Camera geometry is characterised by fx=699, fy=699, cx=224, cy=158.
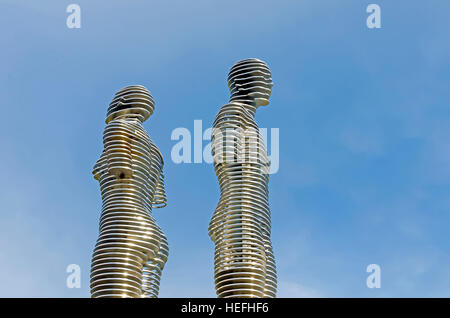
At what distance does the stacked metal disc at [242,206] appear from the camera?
29.4 m

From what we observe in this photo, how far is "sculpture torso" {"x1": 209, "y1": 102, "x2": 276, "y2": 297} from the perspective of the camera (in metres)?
29.4

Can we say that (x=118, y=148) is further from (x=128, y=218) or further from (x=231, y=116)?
(x=231, y=116)

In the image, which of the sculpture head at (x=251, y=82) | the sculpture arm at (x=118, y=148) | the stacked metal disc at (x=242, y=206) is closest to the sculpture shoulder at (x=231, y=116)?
the stacked metal disc at (x=242, y=206)

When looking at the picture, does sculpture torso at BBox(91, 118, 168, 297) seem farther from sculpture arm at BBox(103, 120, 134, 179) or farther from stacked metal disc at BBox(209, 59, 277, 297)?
stacked metal disc at BBox(209, 59, 277, 297)

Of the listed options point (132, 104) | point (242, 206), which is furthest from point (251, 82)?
point (242, 206)

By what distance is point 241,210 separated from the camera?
30.8 meters

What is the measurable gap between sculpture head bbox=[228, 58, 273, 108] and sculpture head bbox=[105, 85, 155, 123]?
14.2ft

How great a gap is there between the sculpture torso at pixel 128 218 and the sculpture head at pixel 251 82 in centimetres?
531

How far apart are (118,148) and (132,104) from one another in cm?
419

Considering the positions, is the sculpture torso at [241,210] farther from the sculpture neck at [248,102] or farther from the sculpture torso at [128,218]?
the sculpture torso at [128,218]

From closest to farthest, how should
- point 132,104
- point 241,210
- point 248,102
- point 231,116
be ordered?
point 241,210 → point 231,116 → point 248,102 → point 132,104
